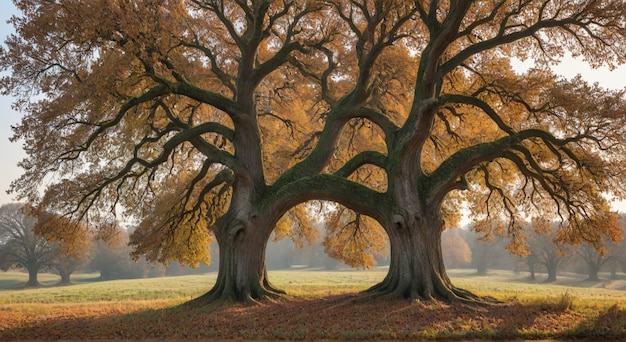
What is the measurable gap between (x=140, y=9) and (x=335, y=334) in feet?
33.2

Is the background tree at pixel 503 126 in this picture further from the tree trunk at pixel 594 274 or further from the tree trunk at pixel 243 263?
the tree trunk at pixel 594 274

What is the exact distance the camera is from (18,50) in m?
13.0

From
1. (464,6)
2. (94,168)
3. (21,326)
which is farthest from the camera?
(94,168)

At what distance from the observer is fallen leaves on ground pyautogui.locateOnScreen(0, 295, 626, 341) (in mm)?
10000

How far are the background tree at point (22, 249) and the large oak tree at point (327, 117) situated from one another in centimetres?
4143

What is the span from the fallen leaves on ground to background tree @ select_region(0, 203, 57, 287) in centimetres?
4421

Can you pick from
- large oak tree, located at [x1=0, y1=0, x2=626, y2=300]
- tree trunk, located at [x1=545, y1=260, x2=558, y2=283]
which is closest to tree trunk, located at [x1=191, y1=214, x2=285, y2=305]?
large oak tree, located at [x1=0, y1=0, x2=626, y2=300]

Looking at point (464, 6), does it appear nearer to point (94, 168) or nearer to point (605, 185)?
point (605, 185)

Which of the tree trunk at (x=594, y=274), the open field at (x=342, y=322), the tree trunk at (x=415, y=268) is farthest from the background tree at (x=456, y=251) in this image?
the open field at (x=342, y=322)

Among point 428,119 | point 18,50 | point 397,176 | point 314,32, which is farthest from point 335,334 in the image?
point 314,32

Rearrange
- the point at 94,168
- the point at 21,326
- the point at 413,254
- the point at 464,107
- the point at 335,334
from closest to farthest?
the point at 335,334 < the point at 21,326 < the point at 413,254 < the point at 94,168 < the point at 464,107

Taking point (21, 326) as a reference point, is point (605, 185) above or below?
above

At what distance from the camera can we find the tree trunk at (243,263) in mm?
15953

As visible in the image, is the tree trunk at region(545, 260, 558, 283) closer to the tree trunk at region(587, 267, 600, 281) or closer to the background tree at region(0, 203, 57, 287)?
the tree trunk at region(587, 267, 600, 281)
